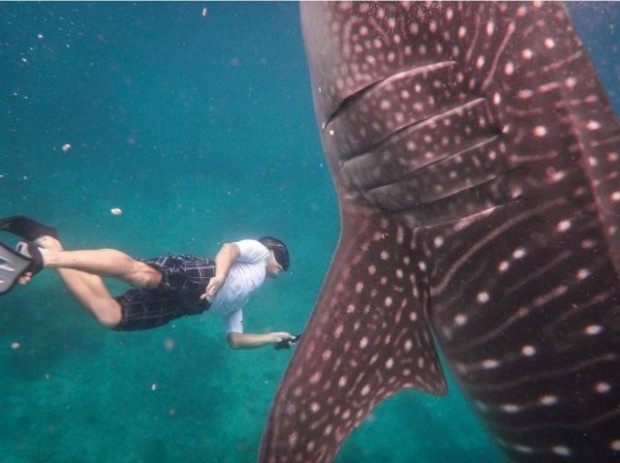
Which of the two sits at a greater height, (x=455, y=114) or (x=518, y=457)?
(x=455, y=114)

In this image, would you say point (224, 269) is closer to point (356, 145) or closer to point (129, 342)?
point (356, 145)

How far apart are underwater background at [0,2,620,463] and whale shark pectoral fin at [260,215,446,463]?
97 cm

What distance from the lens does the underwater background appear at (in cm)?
829

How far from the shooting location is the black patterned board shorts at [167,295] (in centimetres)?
594

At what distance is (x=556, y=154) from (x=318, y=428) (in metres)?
1.66

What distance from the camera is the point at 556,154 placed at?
1.70 metres

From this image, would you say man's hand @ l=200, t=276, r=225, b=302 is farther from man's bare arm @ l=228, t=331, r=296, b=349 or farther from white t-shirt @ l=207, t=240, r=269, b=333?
man's bare arm @ l=228, t=331, r=296, b=349

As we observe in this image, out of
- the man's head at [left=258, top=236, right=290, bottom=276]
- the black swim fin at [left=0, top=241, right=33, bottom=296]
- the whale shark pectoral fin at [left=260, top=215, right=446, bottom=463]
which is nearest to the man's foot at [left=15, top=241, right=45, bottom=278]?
the black swim fin at [left=0, top=241, right=33, bottom=296]

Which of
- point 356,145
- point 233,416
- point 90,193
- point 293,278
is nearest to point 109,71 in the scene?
point 90,193

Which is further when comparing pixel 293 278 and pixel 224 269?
pixel 293 278

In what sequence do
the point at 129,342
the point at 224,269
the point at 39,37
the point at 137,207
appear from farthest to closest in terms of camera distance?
the point at 39,37, the point at 137,207, the point at 129,342, the point at 224,269

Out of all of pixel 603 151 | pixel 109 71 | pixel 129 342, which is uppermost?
pixel 109 71

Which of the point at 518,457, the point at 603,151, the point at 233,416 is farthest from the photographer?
the point at 233,416

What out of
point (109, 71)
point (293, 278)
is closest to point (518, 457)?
point (293, 278)
